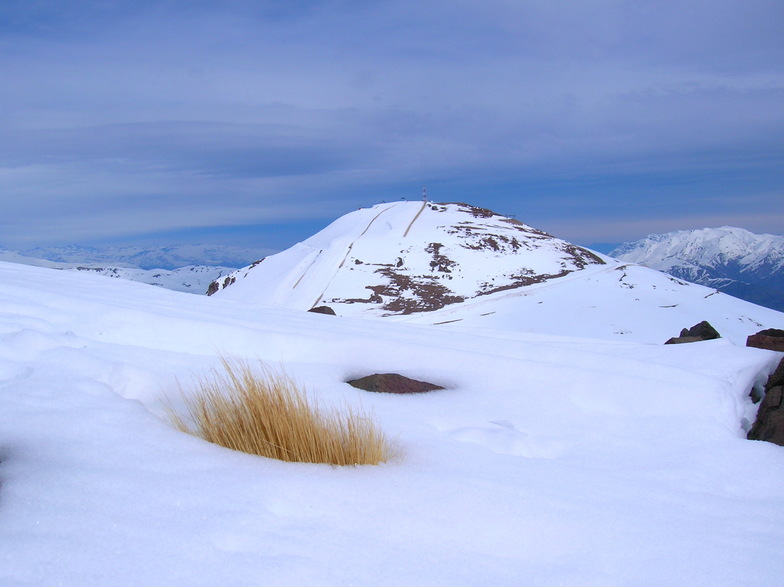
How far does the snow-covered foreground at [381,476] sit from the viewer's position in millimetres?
1699

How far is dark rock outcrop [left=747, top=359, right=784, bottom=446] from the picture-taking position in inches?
135

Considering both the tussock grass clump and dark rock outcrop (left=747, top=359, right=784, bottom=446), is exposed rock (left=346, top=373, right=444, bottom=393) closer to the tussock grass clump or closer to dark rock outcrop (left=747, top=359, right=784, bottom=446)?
the tussock grass clump

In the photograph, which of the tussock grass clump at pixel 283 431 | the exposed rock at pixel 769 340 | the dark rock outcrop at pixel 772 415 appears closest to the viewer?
the tussock grass clump at pixel 283 431

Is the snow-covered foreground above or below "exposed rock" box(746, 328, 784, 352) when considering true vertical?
below

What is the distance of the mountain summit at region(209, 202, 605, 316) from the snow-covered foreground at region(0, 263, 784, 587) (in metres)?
16.5

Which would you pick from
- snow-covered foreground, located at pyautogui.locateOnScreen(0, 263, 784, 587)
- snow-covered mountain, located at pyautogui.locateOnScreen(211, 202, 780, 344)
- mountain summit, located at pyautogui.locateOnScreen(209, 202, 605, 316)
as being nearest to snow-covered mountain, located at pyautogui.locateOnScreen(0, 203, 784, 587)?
snow-covered foreground, located at pyautogui.locateOnScreen(0, 263, 784, 587)

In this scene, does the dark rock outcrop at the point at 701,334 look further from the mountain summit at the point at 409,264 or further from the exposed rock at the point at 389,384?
the mountain summit at the point at 409,264

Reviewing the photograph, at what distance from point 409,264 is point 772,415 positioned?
21798mm

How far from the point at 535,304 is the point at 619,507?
63.8ft

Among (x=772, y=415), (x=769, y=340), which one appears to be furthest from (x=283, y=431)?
(x=769, y=340)

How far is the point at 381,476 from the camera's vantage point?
231cm

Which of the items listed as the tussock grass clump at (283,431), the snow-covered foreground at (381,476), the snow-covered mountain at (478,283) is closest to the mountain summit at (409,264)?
the snow-covered mountain at (478,283)

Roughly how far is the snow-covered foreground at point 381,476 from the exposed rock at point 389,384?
0.36ft

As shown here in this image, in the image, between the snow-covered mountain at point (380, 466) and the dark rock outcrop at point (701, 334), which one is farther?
the dark rock outcrop at point (701, 334)
